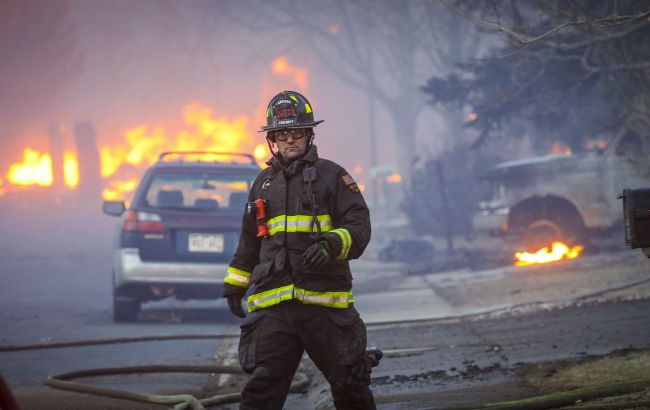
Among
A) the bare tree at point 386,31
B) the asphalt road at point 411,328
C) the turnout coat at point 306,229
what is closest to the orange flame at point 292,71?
the bare tree at point 386,31

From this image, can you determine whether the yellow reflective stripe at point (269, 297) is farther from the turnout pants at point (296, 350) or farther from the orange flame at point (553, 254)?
the orange flame at point (553, 254)

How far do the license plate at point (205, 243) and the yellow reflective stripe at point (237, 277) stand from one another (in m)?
6.22

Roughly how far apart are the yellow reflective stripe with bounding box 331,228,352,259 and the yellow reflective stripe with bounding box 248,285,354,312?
20cm

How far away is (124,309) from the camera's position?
11.6 meters

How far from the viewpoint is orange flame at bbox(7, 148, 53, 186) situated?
4325cm

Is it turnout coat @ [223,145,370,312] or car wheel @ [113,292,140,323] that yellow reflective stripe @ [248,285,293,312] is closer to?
turnout coat @ [223,145,370,312]

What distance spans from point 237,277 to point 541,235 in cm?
1124

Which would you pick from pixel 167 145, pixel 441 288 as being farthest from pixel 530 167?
pixel 167 145

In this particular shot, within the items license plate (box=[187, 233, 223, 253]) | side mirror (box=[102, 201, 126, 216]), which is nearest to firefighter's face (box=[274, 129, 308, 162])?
license plate (box=[187, 233, 223, 253])

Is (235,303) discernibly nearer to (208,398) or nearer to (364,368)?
(364,368)

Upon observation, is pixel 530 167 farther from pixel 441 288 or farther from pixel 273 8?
pixel 273 8

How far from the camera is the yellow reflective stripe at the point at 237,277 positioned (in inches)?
197

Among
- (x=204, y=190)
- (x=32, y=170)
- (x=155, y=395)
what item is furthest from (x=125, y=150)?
(x=155, y=395)

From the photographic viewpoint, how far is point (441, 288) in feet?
46.8
